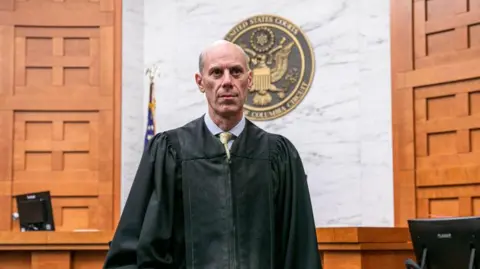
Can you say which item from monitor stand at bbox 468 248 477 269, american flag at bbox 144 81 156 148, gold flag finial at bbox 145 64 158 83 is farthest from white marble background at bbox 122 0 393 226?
monitor stand at bbox 468 248 477 269

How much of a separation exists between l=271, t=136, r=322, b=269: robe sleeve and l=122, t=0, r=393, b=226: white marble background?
595 cm

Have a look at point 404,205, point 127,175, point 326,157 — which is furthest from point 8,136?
point 404,205

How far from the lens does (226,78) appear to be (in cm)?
315

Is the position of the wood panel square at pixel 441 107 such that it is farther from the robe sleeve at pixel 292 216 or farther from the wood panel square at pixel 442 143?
the robe sleeve at pixel 292 216

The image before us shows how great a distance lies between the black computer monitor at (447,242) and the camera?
16.3 feet

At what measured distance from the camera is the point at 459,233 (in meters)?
5.04

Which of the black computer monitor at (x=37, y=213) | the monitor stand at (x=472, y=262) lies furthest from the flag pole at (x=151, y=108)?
the monitor stand at (x=472, y=262)

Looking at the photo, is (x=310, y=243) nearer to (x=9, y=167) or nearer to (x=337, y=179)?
(x=337, y=179)

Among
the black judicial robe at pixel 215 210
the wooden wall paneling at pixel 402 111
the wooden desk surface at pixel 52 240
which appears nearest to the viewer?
the black judicial robe at pixel 215 210

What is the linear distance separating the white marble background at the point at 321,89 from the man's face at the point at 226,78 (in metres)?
6.13

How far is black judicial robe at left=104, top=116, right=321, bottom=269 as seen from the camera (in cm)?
313

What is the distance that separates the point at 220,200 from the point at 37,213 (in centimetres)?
553

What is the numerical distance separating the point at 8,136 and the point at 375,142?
13.5ft

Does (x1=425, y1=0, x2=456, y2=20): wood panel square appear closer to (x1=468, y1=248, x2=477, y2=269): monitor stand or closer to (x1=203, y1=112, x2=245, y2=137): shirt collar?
(x1=468, y1=248, x2=477, y2=269): monitor stand
